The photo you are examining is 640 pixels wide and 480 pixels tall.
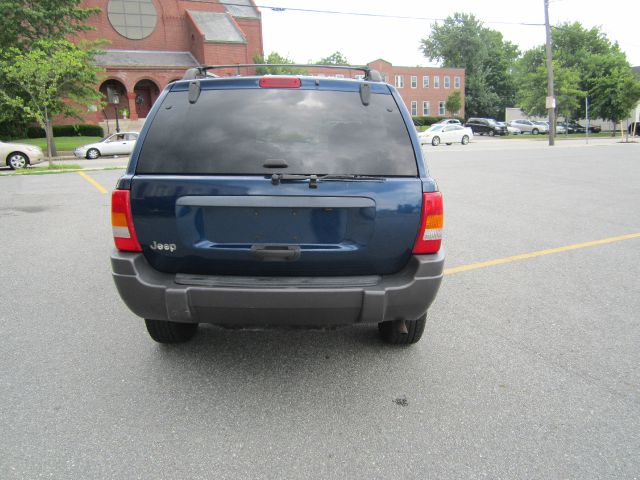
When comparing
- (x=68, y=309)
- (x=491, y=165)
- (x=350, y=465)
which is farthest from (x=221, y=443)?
(x=491, y=165)

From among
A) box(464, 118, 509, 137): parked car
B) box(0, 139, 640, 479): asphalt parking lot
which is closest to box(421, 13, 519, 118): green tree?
box(464, 118, 509, 137): parked car

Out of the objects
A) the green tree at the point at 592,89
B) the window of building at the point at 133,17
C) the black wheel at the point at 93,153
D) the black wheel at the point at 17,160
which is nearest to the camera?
the black wheel at the point at 17,160

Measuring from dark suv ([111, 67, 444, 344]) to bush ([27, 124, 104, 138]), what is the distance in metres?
40.0

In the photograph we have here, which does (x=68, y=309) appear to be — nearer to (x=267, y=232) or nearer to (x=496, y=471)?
(x=267, y=232)

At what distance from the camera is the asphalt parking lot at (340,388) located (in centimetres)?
237

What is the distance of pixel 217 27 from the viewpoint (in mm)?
46094

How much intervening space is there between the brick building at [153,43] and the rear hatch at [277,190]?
43.9 m

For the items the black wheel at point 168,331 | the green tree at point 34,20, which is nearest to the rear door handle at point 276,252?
the black wheel at point 168,331

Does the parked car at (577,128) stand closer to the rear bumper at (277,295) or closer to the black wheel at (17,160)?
the black wheel at (17,160)

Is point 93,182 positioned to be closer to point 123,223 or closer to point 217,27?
point 123,223

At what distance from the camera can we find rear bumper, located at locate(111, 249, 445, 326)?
8.89 ft

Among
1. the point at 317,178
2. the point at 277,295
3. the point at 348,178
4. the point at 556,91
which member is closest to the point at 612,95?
the point at 556,91

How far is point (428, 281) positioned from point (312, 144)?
105cm

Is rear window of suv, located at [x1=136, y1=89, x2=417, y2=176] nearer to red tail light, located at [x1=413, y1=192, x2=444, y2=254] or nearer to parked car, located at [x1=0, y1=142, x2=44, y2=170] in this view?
red tail light, located at [x1=413, y1=192, x2=444, y2=254]
